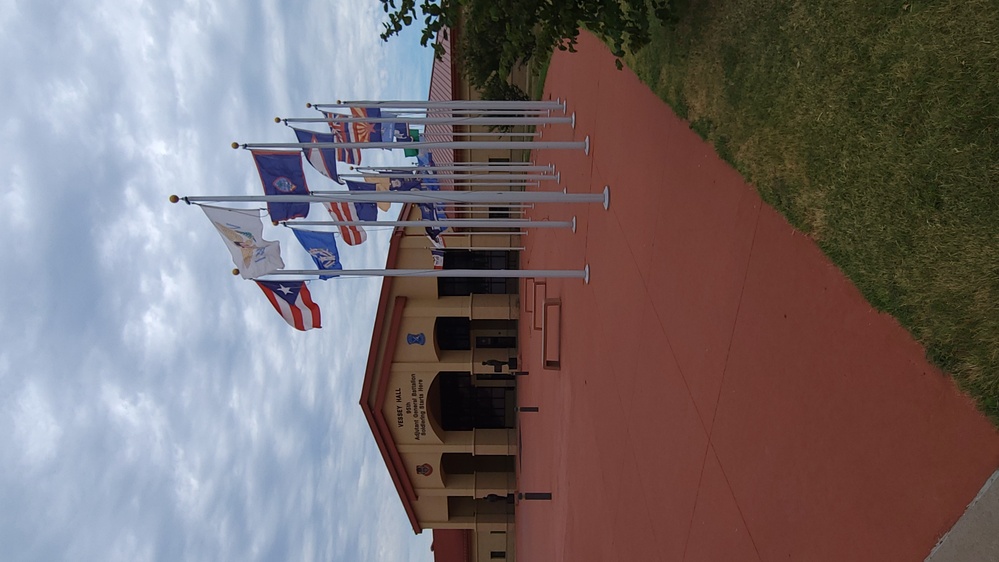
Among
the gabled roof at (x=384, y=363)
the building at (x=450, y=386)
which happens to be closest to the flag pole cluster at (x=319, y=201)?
the building at (x=450, y=386)

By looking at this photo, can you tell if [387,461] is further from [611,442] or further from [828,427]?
[828,427]

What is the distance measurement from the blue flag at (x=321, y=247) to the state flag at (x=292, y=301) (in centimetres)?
57

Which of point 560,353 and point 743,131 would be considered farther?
point 560,353

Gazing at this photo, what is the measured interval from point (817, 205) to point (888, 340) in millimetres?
1280

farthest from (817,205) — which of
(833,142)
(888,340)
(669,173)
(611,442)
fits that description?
(611,442)

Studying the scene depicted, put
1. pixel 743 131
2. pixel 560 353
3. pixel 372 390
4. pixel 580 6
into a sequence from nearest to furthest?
1. pixel 743 131
2. pixel 580 6
3. pixel 560 353
4. pixel 372 390

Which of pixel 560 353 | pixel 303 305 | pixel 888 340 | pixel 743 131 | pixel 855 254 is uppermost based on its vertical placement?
pixel 743 131

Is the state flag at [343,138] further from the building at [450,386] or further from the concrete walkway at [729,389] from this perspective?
the building at [450,386]

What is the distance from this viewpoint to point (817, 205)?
4934mm

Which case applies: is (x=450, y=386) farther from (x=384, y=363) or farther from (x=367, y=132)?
(x=367, y=132)

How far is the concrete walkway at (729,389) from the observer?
382 centimetres

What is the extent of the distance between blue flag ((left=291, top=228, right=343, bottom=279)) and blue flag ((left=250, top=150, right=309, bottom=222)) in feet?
1.47

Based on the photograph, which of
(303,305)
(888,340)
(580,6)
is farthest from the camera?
(303,305)

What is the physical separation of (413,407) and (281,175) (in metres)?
14.2
